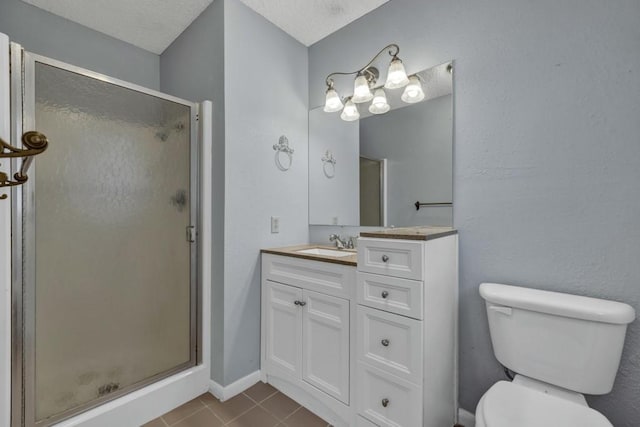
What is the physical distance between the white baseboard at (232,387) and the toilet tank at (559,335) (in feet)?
4.62

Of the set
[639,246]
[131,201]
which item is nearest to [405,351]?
[639,246]

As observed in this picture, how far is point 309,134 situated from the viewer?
2.23 m

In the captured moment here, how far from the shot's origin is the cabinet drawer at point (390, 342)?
1.15 meters

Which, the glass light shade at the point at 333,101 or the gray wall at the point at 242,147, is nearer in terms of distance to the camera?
the gray wall at the point at 242,147

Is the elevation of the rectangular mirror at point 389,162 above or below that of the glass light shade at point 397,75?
below

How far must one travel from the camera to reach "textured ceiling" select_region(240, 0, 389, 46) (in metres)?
1.78

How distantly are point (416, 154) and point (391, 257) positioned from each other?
0.75 metres

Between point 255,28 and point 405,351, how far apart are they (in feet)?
6.77

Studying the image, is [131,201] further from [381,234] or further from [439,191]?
[439,191]

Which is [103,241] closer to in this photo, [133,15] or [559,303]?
[133,15]

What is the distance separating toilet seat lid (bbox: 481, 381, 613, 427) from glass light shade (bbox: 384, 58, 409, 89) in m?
1.51

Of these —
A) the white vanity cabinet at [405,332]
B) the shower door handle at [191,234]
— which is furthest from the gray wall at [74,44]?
the white vanity cabinet at [405,332]

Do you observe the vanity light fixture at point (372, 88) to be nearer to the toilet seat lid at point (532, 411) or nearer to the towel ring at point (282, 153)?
the towel ring at point (282, 153)

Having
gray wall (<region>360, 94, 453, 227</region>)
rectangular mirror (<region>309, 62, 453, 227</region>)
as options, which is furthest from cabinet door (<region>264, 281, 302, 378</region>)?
gray wall (<region>360, 94, 453, 227</region>)
